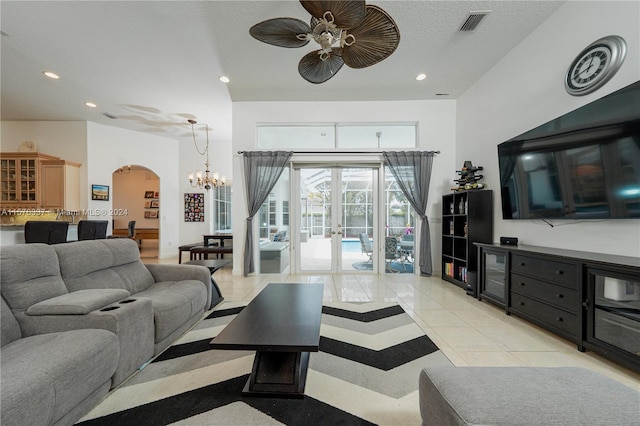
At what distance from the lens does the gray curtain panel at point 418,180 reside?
14.8 ft

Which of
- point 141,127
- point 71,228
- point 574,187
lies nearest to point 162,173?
point 141,127

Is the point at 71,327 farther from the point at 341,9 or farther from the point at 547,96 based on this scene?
the point at 547,96

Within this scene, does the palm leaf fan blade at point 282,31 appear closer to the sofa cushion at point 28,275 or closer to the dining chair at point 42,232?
the sofa cushion at point 28,275

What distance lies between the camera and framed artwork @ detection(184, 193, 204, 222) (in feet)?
23.1

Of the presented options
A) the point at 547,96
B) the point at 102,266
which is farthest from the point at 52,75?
the point at 547,96

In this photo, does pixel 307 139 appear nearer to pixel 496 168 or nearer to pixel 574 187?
pixel 496 168

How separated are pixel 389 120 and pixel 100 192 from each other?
695 cm

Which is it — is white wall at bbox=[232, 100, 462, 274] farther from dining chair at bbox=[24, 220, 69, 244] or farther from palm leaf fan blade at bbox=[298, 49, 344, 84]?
dining chair at bbox=[24, 220, 69, 244]

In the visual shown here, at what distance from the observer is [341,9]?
1.74 meters

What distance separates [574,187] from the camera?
2342 millimetres

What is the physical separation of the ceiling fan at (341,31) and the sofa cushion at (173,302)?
2400mm

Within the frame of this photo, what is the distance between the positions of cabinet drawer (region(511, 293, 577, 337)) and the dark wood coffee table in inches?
86.5

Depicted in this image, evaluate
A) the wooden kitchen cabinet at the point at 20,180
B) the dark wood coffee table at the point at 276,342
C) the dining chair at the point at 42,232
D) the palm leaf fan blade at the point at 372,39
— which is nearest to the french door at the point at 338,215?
the palm leaf fan blade at the point at 372,39

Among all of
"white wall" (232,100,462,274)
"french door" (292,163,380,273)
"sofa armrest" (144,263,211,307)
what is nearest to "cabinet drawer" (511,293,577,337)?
"white wall" (232,100,462,274)
